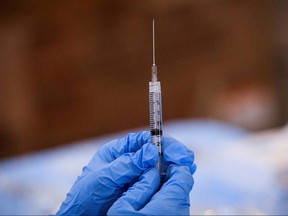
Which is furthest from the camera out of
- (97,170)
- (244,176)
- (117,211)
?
(244,176)

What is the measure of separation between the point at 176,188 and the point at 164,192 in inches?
1.2

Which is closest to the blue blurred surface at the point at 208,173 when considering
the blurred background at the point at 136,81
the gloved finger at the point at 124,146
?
the blurred background at the point at 136,81

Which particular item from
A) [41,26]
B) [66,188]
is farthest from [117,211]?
[41,26]

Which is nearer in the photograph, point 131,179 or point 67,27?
point 131,179

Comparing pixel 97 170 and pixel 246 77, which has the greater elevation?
pixel 246 77

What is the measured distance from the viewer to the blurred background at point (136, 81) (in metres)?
1.35

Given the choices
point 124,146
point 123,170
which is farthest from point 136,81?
point 123,170

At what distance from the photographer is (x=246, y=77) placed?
1376mm

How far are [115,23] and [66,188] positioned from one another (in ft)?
2.02

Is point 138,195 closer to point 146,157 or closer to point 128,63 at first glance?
point 146,157

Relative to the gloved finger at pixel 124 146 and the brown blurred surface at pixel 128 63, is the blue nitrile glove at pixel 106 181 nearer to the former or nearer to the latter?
the gloved finger at pixel 124 146

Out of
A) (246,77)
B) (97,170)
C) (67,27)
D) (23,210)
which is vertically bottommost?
(23,210)

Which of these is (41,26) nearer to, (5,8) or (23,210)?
(5,8)

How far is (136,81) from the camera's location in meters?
1.38
